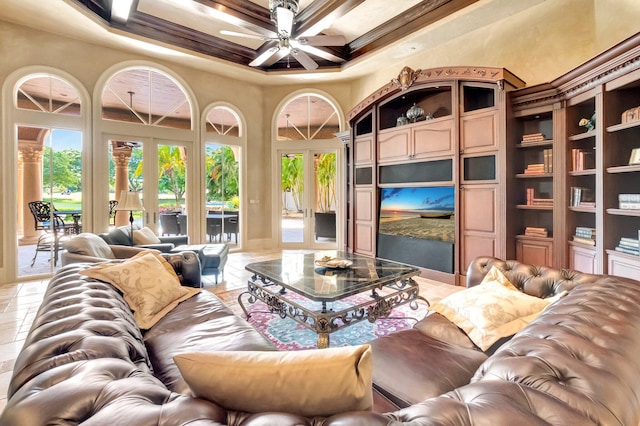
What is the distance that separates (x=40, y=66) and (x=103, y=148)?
4.44ft

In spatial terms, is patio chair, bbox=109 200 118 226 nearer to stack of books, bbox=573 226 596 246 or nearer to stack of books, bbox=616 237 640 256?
stack of books, bbox=573 226 596 246

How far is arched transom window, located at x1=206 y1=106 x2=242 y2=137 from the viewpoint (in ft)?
21.8

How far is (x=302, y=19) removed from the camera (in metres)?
4.93

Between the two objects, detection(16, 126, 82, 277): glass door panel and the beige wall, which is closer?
the beige wall

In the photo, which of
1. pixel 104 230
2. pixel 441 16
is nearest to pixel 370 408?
pixel 441 16

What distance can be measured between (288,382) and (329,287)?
6.10 feet

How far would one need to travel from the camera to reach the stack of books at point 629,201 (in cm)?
292

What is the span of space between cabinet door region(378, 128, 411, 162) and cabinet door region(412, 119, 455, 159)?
0.14m

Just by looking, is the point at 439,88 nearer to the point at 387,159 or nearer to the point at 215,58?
the point at 387,159

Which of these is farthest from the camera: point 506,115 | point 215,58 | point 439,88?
point 215,58

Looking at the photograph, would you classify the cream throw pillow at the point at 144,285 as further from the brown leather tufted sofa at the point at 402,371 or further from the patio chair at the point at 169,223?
the patio chair at the point at 169,223

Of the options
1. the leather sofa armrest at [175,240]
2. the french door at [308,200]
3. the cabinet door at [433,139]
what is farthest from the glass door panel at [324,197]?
the leather sofa armrest at [175,240]

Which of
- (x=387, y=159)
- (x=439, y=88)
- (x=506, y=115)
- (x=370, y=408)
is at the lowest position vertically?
(x=370, y=408)

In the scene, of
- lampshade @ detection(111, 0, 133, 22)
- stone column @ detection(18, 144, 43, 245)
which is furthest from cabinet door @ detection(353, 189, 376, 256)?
stone column @ detection(18, 144, 43, 245)
